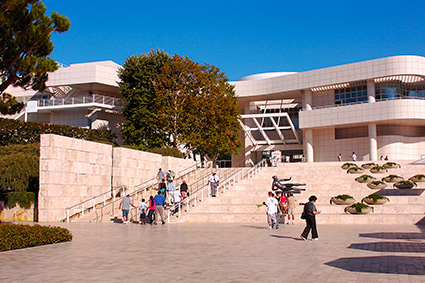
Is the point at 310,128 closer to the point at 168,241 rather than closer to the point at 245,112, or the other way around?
the point at 245,112

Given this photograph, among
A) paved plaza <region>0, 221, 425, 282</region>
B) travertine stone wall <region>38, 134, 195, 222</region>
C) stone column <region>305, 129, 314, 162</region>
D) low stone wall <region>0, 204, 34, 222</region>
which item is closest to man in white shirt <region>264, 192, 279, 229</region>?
paved plaza <region>0, 221, 425, 282</region>

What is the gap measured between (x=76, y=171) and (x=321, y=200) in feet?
44.0

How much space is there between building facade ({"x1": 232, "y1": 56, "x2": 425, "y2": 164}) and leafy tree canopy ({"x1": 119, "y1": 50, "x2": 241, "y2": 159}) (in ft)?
34.6

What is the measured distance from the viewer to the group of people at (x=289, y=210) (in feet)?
44.0

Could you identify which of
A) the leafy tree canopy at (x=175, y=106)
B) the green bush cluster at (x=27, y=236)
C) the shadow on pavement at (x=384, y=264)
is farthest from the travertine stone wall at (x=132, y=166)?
the shadow on pavement at (x=384, y=264)

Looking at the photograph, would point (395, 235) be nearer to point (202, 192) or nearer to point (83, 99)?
point (202, 192)

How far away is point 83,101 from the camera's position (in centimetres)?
4681

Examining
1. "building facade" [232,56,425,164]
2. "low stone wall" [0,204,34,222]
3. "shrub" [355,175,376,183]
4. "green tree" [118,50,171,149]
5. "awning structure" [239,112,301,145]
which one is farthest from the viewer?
"awning structure" [239,112,301,145]

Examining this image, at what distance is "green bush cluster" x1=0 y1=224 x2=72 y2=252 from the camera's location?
11180 mm

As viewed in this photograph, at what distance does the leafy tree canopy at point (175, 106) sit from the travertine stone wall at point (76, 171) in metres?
10.3

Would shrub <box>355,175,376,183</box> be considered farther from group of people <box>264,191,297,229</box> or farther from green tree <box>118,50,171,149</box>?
green tree <box>118,50,171,149</box>

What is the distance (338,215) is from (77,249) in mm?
12578

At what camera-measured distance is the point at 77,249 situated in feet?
37.3

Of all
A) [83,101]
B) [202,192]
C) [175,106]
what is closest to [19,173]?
[202,192]
